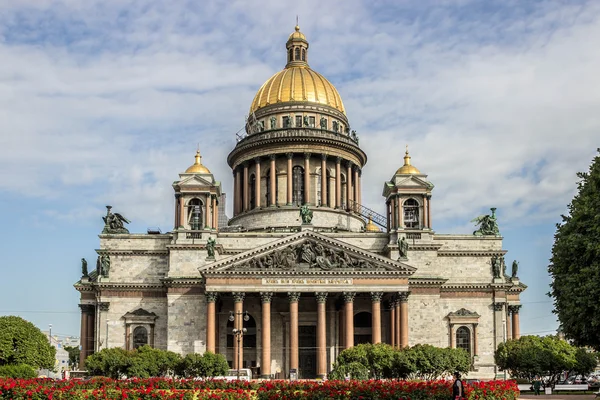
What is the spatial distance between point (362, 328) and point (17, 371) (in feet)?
102

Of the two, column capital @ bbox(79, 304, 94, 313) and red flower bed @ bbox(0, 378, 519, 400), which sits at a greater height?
column capital @ bbox(79, 304, 94, 313)

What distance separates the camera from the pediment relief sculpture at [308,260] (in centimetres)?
6794

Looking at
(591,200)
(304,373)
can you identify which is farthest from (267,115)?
(591,200)

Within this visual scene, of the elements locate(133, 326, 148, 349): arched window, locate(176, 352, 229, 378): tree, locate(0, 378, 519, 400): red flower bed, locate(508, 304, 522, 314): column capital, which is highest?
locate(508, 304, 522, 314): column capital

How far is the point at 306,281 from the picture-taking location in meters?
67.8

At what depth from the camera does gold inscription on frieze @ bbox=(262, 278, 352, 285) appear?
6762cm

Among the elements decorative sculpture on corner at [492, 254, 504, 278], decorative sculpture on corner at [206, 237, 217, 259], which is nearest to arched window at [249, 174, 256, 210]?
decorative sculpture on corner at [206, 237, 217, 259]

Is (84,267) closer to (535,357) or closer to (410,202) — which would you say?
(410,202)

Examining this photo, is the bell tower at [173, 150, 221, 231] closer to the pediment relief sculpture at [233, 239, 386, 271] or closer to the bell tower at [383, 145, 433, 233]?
the pediment relief sculpture at [233, 239, 386, 271]

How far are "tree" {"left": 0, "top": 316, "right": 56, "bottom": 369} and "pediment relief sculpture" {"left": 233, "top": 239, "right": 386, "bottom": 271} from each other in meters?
16.7

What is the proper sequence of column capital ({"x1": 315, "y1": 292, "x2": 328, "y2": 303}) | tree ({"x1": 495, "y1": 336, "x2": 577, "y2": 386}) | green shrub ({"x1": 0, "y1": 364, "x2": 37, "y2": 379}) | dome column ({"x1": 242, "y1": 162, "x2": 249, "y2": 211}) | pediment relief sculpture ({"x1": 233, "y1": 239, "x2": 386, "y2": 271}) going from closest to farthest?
green shrub ({"x1": 0, "y1": 364, "x2": 37, "y2": 379}) → tree ({"x1": 495, "y1": 336, "x2": 577, "y2": 386}) → column capital ({"x1": 315, "y1": 292, "x2": 328, "y2": 303}) → pediment relief sculpture ({"x1": 233, "y1": 239, "x2": 386, "y2": 271}) → dome column ({"x1": 242, "y1": 162, "x2": 249, "y2": 211})

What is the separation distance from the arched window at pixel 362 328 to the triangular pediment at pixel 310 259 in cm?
726

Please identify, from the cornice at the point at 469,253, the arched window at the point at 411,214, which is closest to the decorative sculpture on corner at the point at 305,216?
the arched window at the point at 411,214

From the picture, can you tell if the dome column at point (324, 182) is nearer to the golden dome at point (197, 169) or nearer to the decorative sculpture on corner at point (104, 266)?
the golden dome at point (197, 169)
